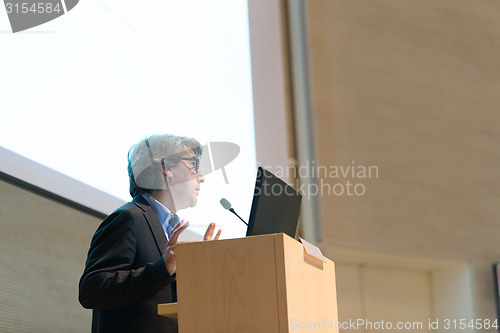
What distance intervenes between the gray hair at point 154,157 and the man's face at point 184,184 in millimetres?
22

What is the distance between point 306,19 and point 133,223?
4.62 metres

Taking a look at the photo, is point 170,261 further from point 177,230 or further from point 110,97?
point 110,97

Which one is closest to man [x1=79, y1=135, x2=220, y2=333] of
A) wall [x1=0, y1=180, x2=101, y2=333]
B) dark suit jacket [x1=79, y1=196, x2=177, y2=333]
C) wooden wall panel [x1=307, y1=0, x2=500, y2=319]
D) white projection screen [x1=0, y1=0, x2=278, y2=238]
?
dark suit jacket [x1=79, y1=196, x2=177, y2=333]

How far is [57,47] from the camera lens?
105 inches

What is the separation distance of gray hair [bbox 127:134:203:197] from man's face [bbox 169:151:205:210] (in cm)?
2

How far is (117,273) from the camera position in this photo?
1777 millimetres

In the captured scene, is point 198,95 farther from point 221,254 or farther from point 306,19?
point 306,19

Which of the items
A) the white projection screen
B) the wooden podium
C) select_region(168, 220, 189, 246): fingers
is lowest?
the wooden podium

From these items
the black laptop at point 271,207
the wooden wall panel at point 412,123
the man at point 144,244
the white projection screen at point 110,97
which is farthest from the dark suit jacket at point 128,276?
the wooden wall panel at point 412,123

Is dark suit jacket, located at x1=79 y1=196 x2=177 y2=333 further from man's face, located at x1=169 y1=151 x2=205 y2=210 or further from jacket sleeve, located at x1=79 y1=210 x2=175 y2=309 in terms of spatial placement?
man's face, located at x1=169 y1=151 x2=205 y2=210

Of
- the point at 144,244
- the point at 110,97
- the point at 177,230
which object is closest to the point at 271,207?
the point at 177,230

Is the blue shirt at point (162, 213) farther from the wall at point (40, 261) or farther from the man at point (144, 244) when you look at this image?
the wall at point (40, 261)

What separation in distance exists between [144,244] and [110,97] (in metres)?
1.16

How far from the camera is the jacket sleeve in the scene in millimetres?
1754
